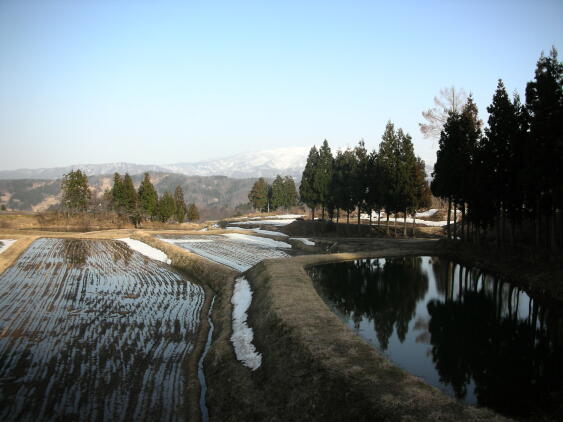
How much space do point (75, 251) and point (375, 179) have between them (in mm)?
33849

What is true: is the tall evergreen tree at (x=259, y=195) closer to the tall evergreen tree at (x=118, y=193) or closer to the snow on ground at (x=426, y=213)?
the tall evergreen tree at (x=118, y=193)

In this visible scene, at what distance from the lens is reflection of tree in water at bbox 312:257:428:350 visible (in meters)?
16.2

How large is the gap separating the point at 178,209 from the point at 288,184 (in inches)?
1154

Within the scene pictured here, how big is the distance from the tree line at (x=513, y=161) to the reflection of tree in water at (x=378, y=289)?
7.37 metres

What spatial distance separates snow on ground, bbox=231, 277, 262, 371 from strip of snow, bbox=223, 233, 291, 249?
20.4 meters

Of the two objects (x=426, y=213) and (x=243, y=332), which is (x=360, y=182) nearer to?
(x=426, y=213)

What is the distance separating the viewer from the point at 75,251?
39.2 metres

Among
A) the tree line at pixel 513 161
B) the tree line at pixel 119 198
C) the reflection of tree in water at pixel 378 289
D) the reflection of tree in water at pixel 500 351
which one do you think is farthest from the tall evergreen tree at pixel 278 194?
the reflection of tree in water at pixel 500 351

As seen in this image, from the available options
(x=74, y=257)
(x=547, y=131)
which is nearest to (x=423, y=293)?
(x=547, y=131)

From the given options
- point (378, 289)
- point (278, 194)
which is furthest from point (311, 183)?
point (378, 289)

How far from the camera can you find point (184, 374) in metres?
12.5

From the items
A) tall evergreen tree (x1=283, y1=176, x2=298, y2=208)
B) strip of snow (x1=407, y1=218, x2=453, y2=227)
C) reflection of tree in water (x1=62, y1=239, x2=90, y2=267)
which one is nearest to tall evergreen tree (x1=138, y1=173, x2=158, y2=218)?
reflection of tree in water (x1=62, y1=239, x2=90, y2=267)

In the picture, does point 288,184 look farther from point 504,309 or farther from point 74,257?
point 504,309

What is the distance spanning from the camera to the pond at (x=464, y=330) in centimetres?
1004
